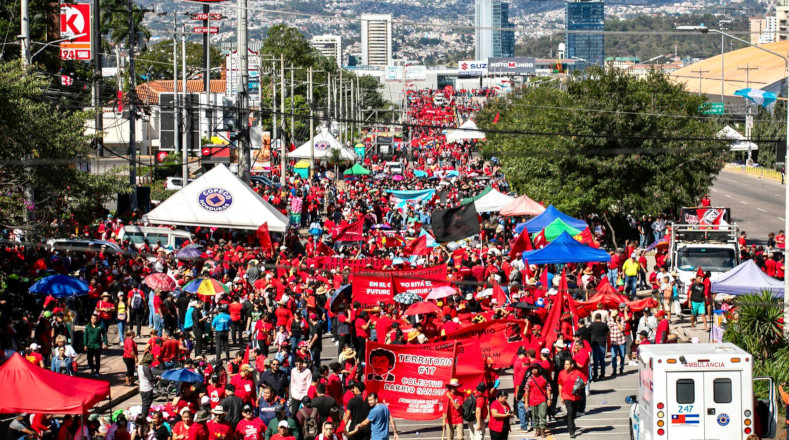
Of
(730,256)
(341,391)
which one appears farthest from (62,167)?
(730,256)

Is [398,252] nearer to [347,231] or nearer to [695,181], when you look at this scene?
[347,231]

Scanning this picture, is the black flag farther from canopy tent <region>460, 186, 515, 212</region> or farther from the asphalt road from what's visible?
the asphalt road

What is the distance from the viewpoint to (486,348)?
18141 mm

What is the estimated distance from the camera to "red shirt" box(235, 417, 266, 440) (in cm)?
1383

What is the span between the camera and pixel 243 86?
31625mm

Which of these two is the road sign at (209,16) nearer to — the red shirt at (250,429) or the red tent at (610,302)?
the red tent at (610,302)

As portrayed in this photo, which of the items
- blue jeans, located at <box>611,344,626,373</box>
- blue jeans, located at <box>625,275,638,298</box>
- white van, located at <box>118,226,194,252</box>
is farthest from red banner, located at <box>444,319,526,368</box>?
white van, located at <box>118,226,194,252</box>

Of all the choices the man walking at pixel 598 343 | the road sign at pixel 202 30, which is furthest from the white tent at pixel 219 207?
the road sign at pixel 202 30

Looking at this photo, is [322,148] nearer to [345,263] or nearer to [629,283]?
[345,263]

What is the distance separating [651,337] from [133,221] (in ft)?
60.7

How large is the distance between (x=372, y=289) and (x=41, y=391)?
8.64 metres

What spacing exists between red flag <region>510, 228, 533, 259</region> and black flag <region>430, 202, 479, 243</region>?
103 centimetres

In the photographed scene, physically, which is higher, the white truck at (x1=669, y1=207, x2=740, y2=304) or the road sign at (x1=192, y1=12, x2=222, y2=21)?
the road sign at (x1=192, y1=12, x2=222, y2=21)

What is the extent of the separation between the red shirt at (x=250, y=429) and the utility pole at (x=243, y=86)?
1781 cm
